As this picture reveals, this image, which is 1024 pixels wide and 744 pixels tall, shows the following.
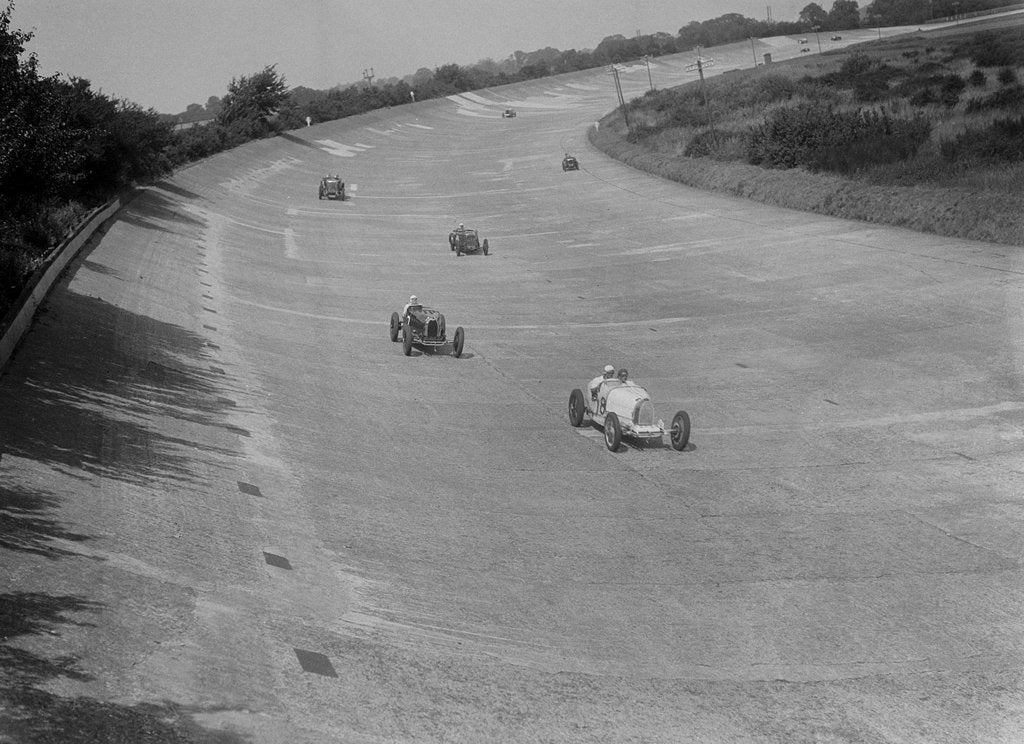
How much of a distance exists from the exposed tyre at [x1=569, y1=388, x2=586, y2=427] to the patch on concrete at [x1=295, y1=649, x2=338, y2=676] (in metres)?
11.1

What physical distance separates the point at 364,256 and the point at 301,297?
10.1m

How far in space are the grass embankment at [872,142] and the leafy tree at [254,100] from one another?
2643 centimetres

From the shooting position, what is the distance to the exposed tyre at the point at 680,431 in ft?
64.2

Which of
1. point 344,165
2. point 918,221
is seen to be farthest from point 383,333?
point 344,165

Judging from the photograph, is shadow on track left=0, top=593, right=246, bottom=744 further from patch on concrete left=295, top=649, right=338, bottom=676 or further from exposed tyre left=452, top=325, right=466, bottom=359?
exposed tyre left=452, top=325, right=466, bottom=359

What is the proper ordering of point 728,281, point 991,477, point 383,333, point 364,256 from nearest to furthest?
point 991,477
point 383,333
point 728,281
point 364,256

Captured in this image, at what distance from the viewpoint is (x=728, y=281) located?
36000 millimetres

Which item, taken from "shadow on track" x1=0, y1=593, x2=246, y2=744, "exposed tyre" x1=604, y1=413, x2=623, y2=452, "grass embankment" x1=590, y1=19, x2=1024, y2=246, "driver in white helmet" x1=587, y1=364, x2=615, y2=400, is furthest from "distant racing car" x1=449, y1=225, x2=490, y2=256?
"shadow on track" x1=0, y1=593, x2=246, y2=744

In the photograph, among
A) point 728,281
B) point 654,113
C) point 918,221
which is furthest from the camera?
point 654,113

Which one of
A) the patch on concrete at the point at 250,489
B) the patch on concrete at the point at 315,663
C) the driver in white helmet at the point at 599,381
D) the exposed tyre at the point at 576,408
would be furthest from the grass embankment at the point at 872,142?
the patch on concrete at the point at 315,663

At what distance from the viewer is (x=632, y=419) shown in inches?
779

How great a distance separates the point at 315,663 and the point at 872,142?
44865 millimetres

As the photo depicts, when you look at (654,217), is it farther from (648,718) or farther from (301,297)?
(648,718)

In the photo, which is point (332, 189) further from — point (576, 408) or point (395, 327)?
point (576, 408)
